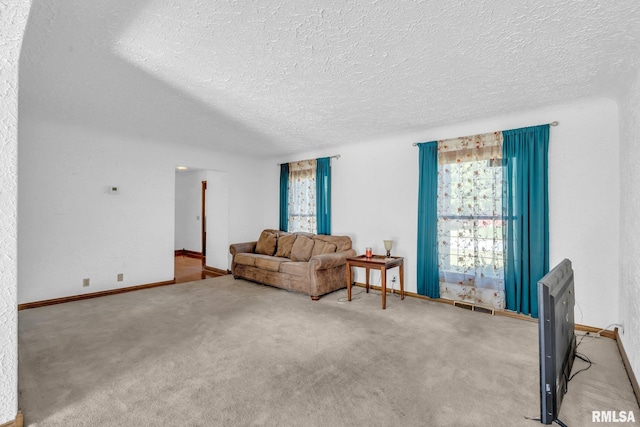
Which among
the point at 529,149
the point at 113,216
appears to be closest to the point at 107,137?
the point at 113,216

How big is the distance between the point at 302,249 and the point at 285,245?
0.45 m

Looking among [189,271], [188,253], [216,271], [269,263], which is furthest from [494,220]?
[188,253]

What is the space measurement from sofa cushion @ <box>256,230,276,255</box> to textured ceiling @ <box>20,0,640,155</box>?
2.54m

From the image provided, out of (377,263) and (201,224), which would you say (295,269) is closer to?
(377,263)

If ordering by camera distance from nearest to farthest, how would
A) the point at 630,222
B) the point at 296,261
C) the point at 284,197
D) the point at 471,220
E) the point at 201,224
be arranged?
the point at 630,222 → the point at 471,220 → the point at 296,261 → the point at 284,197 → the point at 201,224

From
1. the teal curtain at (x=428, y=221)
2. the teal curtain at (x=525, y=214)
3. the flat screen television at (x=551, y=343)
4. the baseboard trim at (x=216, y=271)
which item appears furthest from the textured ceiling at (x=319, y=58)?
the baseboard trim at (x=216, y=271)

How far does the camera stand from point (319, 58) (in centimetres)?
232

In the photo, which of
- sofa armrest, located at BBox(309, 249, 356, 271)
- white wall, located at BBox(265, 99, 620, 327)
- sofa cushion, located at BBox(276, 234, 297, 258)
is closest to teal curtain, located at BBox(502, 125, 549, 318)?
white wall, located at BBox(265, 99, 620, 327)

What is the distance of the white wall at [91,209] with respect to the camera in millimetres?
3838

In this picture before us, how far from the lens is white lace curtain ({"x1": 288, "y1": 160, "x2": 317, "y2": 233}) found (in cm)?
568

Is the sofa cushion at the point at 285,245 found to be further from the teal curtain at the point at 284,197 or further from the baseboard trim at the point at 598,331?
the baseboard trim at the point at 598,331

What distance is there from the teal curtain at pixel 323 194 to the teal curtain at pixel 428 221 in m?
1.68

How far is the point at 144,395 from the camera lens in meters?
2.00

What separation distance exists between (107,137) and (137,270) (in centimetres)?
206
